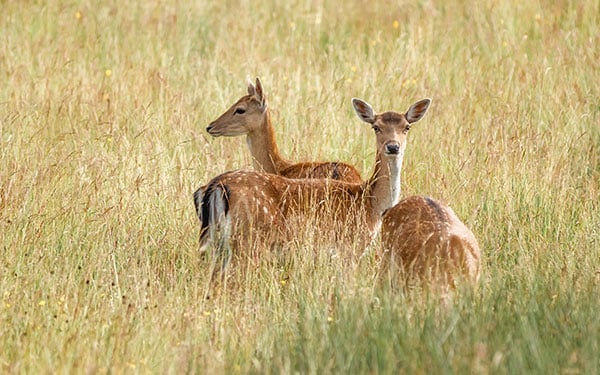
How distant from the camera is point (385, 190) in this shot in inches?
320

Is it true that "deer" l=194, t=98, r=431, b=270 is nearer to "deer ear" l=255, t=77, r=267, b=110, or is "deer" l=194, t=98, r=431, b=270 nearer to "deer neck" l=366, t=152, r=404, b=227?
"deer neck" l=366, t=152, r=404, b=227

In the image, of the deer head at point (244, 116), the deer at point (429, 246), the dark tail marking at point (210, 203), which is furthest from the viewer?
the deer head at point (244, 116)

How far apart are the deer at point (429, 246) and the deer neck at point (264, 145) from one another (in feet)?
8.29

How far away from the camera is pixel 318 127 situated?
32.7ft

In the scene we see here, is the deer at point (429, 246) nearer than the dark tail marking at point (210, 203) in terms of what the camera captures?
Yes

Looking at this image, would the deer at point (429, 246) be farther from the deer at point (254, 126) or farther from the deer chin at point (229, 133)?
the deer chin at point (229, 133)

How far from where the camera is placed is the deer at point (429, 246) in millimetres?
6480

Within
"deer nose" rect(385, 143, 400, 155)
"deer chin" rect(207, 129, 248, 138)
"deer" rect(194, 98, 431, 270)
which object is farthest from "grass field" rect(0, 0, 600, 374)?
"deer nose" rect(385, 143, 400, 155)

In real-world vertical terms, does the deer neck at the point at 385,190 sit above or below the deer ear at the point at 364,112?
below

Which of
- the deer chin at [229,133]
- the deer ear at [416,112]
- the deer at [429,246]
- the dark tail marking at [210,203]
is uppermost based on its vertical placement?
the deer ear at [416,112]

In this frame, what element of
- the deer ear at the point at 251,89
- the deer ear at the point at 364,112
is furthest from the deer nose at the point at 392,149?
the deer ear at the point at 251,89

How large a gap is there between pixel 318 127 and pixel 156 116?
4.43ft

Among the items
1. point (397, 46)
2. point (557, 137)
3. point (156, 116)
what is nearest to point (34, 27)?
point (156, 116)

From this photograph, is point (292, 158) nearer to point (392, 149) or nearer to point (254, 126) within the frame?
point (254, 126)
